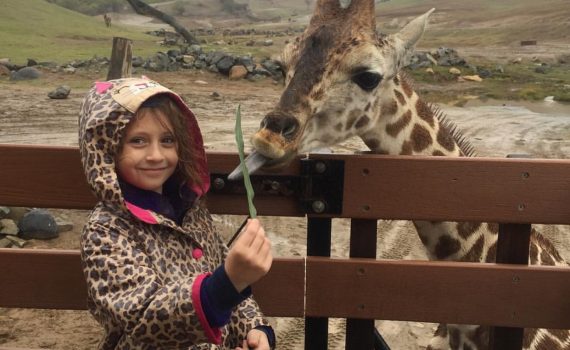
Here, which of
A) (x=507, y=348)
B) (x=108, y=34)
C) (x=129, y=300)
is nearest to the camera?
(x=129, y=300)

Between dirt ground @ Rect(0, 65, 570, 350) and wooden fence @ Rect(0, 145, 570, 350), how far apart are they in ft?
7.14

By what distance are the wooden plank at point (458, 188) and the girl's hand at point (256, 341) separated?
0.69 meters

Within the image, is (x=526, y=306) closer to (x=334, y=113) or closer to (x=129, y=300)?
(x=334, y=113)

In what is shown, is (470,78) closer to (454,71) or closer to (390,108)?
(454,71)

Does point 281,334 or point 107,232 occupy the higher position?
point 107,232

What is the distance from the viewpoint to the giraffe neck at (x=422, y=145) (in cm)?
315

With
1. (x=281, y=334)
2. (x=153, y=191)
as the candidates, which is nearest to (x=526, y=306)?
(x=153, y=191)

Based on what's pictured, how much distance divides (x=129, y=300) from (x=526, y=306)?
1.82m

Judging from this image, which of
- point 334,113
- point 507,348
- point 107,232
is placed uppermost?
point 334,113

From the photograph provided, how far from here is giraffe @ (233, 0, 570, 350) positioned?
2715 mm

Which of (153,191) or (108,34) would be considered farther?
(108,34)

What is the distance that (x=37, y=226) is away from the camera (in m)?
6.53

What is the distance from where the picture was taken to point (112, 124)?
2.00m

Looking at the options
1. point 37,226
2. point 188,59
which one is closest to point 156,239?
point 37,226
